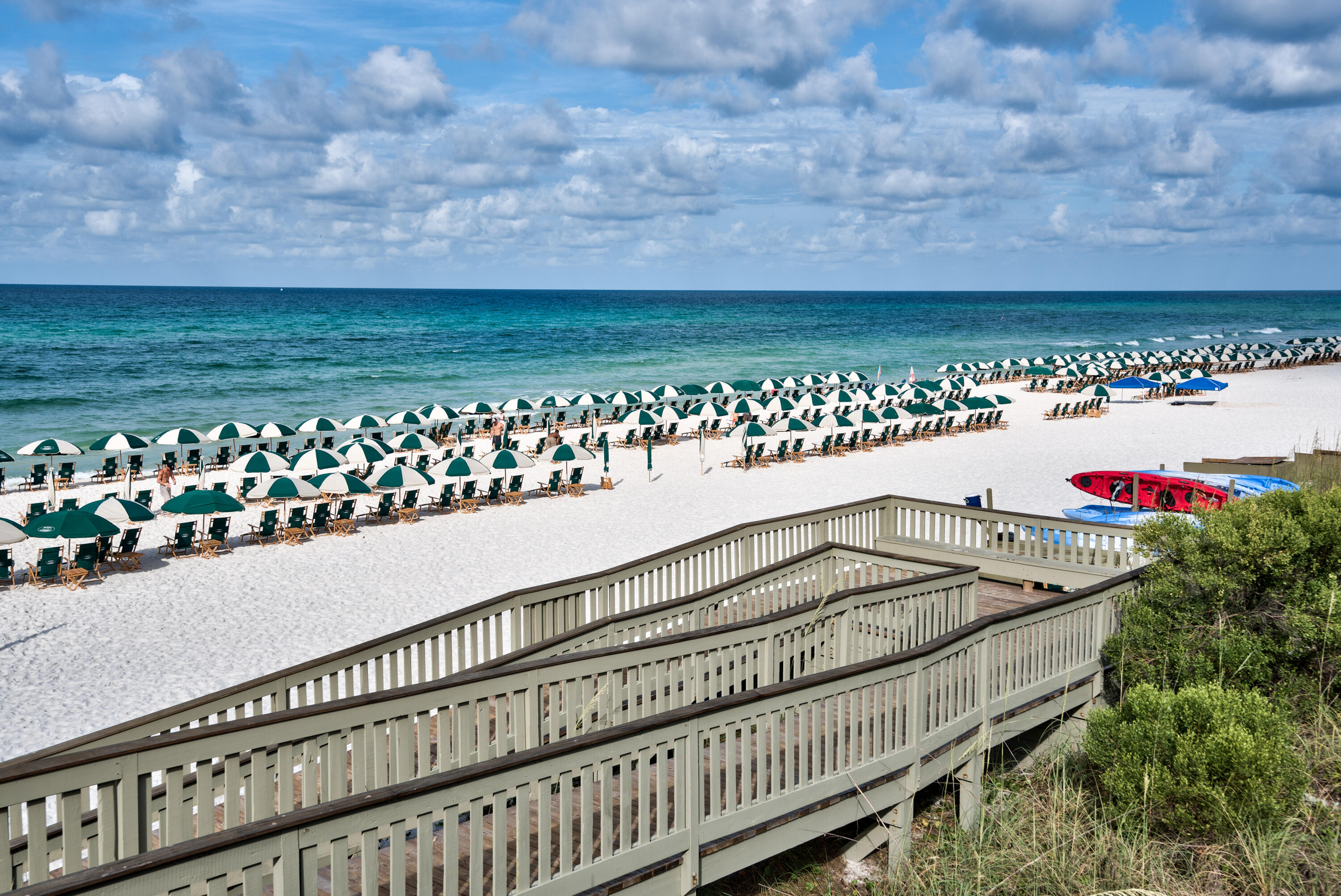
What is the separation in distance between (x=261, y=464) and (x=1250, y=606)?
19338mm

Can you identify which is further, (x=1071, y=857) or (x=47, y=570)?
(x=47, y=570)

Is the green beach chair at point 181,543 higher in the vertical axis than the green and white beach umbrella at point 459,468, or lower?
lower

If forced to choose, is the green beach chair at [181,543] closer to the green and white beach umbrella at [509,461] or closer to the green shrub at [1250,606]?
the green and white beach umbrella at [509,461]

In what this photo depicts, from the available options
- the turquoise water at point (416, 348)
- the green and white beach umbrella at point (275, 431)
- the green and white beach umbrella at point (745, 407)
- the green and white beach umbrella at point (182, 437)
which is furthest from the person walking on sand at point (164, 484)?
the green and white beach umbrella at point (745, 407)

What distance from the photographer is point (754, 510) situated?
20.5m

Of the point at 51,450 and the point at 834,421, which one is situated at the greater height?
the point at 51,450

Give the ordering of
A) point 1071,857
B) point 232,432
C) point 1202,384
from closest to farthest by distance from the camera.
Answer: point 1071,857 → point 232,432 → point 1202,384

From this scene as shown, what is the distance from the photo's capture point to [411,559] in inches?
671

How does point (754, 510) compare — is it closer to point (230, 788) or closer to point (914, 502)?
point (914, 502)

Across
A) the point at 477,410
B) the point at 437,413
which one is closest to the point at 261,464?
the point at 437,413

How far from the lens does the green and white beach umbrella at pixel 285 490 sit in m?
19.1

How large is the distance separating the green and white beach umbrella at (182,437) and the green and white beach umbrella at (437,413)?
258 inches

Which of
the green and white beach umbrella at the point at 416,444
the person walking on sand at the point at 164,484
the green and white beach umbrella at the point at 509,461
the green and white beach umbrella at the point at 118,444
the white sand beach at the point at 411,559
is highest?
the green and white beach umbrella at the point at 118,444

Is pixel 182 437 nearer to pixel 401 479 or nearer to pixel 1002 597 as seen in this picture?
pixel 401 479
